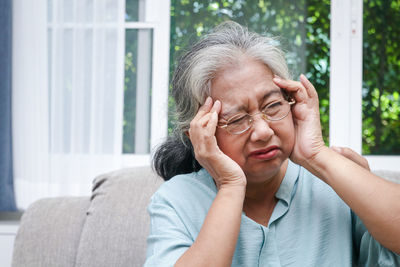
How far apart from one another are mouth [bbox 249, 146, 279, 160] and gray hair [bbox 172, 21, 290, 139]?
215 millimetres

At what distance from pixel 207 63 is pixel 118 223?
89 centimetres

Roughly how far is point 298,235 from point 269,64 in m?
0.48

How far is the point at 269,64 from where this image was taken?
121 centimetres

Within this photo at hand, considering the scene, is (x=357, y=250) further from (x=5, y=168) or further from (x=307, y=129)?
(x=5, y=168)

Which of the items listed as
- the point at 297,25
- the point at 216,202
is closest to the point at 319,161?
the point at 216,202

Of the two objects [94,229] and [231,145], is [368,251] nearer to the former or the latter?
[231,145]

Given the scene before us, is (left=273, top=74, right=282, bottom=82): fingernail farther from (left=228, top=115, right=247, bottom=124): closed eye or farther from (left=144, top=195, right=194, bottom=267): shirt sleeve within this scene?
(left=144, top=195, right=194, bottom=267): shirt sleeve

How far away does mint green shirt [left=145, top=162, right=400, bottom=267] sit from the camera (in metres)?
1.13

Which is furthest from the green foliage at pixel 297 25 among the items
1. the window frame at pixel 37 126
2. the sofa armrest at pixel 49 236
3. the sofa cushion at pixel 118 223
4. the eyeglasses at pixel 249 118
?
the eyeglasses at pixel 249 118

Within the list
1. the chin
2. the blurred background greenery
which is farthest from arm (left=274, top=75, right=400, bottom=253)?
the blurred background greenery

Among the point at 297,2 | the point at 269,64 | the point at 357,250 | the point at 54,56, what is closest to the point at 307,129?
the point at 269,64

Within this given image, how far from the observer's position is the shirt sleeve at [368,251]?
3.58ft

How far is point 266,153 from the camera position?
3.73 feet

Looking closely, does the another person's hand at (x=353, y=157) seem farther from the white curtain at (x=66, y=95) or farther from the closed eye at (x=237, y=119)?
the white curtain at (x=66, y=95)
